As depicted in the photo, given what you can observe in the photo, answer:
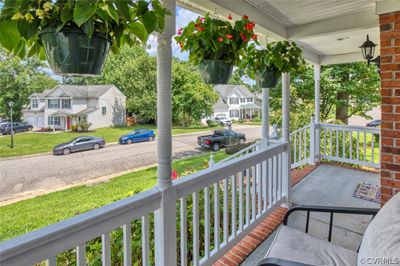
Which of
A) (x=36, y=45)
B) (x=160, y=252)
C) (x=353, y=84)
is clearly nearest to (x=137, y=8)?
(x=36, y=45)

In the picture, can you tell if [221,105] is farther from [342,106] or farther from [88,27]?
[342,106]

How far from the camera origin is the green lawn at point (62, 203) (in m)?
1.87

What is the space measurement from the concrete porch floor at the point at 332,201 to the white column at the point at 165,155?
0.94m

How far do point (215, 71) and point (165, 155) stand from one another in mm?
631

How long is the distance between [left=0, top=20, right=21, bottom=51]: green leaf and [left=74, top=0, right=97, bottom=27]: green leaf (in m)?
0.22

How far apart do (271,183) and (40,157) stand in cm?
228

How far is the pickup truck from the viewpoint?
97.4 inches

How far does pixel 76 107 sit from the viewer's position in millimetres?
1447

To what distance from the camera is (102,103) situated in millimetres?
1538

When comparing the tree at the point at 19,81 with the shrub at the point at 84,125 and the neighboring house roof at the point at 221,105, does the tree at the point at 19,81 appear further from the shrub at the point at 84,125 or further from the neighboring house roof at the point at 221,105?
the neighboring house roof at the point at 221,105

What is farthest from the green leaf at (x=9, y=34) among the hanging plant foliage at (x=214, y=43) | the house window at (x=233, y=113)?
the house window at (x=233, y=113)

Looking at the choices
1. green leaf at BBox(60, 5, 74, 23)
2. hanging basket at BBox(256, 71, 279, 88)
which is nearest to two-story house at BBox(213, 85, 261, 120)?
hanging basket at BBox(256, 71, 279, 88)

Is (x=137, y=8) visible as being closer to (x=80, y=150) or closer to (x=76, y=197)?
(x=80, y=150)

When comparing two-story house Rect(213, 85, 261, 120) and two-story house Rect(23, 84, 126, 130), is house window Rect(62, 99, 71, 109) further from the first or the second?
two-story house Rect(213, 85, 261, 120)
